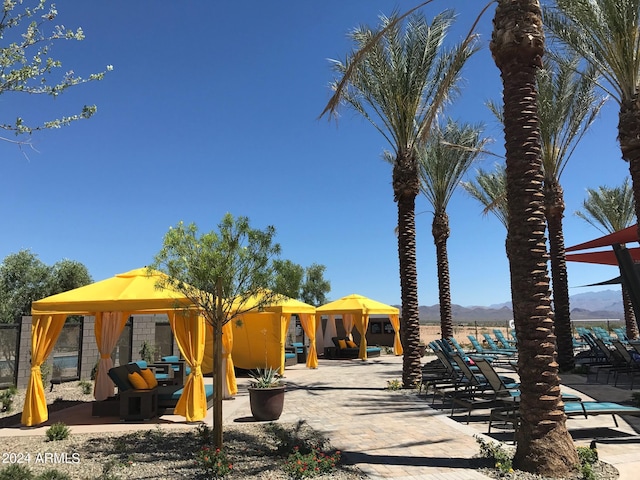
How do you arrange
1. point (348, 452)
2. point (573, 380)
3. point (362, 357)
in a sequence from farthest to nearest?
point (362, 357) < point (573, 380) < point (348, 452)

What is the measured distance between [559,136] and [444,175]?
510 centimetres

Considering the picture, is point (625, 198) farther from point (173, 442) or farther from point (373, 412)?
point (173, 442)

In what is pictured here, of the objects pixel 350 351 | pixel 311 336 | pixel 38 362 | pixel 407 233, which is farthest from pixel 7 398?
pixel 350 351

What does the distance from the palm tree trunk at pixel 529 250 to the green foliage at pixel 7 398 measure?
1006cm

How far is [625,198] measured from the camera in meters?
27.2

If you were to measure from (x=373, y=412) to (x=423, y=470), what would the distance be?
12.7 feet

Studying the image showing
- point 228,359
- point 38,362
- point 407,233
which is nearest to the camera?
point 38,362

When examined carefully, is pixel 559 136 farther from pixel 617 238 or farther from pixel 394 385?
pixel 394 385

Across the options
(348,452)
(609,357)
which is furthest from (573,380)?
(348,452)

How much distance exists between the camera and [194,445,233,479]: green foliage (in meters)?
5.60

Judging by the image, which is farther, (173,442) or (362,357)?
(362,357)

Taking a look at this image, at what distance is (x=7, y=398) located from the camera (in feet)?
35.5

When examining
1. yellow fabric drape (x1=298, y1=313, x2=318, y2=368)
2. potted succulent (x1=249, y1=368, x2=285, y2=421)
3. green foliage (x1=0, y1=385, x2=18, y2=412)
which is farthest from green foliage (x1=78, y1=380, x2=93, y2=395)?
yellow fabric drape (x1=298, y1=313, x2=318, y2=368)

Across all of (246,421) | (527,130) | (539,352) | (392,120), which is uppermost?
(392,120)
